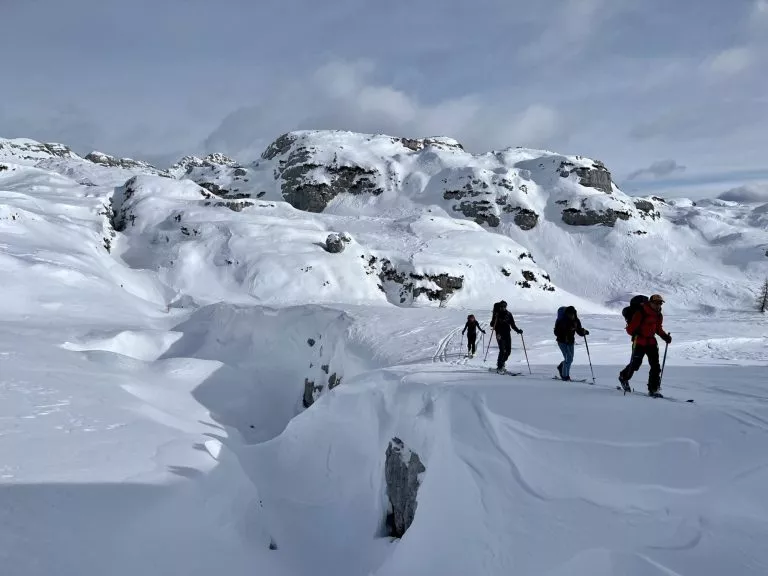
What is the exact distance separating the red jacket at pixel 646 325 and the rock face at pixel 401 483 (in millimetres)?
4849

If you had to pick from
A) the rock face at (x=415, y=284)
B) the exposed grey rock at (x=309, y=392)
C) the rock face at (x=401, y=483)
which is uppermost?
the rock face at (x=415, y=284)

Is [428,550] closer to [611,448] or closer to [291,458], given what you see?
[611,448]

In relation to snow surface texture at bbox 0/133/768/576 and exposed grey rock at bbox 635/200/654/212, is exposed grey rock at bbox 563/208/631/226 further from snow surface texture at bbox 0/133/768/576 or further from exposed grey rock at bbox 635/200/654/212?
snow surface texture at bbox 0/133/768/576

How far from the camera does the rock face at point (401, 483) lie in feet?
29.1

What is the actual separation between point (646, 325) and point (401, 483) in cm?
579

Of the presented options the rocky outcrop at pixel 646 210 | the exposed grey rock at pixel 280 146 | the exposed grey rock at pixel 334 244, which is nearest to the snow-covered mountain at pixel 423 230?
the rocky outcrop at pixel 646 210

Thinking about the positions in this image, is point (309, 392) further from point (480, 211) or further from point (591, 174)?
point (591, 174)

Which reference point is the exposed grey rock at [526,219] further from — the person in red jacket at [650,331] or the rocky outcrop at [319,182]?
the person in red jacket at [650,331]

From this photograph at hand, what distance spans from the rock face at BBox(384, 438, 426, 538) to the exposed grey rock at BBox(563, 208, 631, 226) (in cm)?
7563

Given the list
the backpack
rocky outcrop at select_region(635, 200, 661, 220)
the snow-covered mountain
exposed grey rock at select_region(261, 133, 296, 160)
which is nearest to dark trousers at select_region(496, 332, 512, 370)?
the backpack

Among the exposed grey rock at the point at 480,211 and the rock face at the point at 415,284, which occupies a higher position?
the exposed grey rock at the point at 480,211

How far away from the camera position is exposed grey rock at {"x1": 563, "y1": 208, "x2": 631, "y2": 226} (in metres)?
75.0

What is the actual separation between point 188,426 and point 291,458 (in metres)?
4.64

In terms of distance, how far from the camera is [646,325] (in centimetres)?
834
